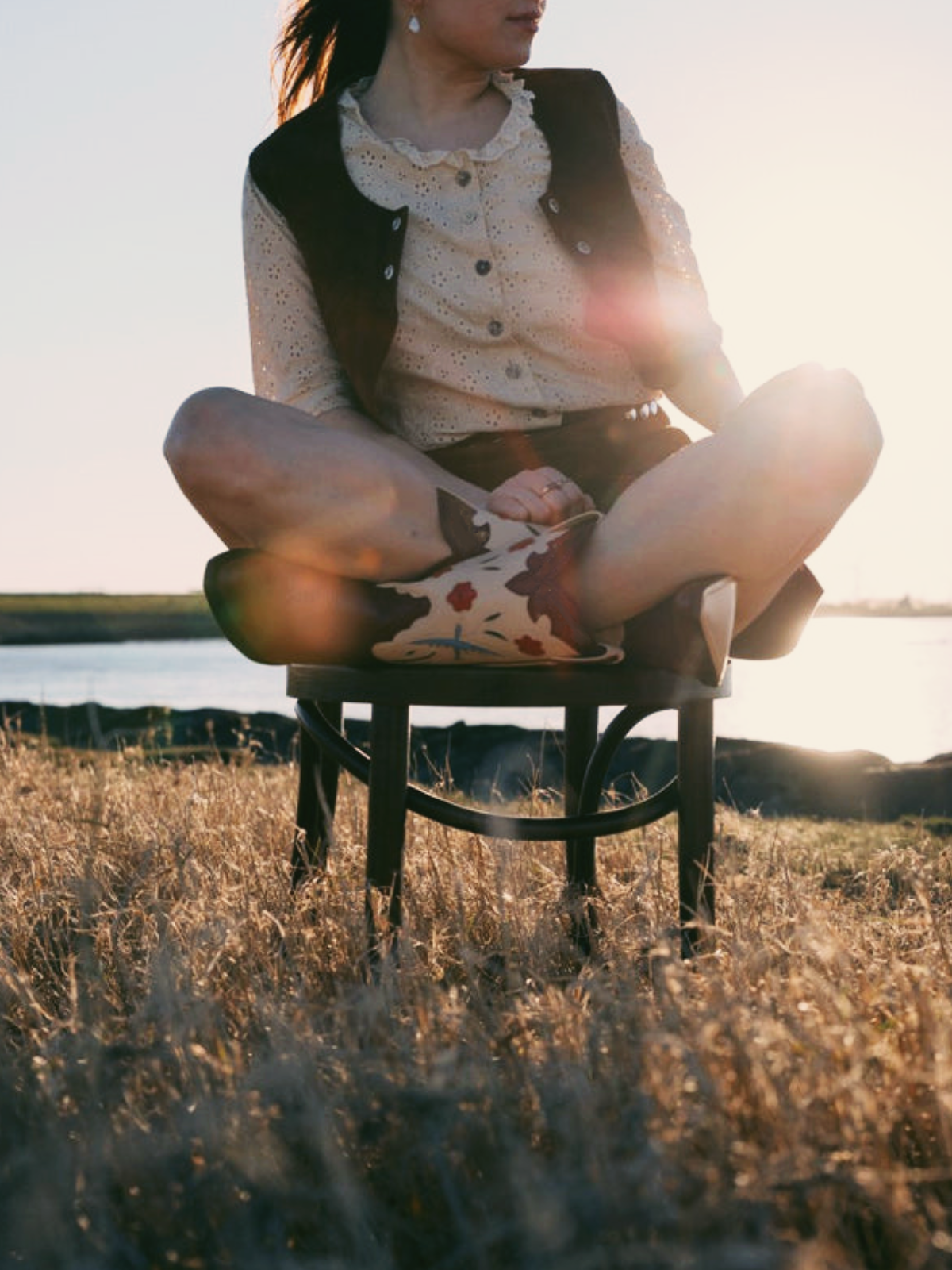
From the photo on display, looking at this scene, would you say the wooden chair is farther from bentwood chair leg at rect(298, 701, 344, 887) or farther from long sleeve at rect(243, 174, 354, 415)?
long sleeve at rect(243, 174, 354, 415)

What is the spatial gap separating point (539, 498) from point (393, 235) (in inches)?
20.8

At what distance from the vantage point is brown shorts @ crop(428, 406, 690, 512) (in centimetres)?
242

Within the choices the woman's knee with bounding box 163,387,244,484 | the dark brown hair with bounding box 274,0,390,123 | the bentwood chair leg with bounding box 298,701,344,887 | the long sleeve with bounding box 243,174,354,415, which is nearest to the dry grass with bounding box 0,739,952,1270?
the bentwood chair leg with bounding box 298,701,344,887

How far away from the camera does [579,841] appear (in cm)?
274

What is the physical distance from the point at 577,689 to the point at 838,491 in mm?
451

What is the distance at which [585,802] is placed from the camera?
9.23ft

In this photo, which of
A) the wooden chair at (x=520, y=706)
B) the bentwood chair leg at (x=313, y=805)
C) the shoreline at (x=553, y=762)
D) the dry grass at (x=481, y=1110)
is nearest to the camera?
the dry grass at (x=481, y=1110)

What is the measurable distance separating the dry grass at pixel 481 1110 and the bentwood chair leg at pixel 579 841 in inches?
11.7

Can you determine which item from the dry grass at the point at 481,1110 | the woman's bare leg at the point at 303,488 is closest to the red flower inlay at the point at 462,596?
the woman's bare leg at the point at 303,488

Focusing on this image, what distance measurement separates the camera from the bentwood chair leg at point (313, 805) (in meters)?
2.61

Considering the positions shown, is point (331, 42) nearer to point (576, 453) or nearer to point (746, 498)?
point (576, 453)

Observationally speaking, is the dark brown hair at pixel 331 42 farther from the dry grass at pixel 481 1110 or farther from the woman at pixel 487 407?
the dry grass at pixel 481 1110

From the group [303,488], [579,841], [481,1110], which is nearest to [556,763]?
[579,841]

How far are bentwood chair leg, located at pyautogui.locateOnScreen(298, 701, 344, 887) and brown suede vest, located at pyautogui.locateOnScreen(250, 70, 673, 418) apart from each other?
0.63m
